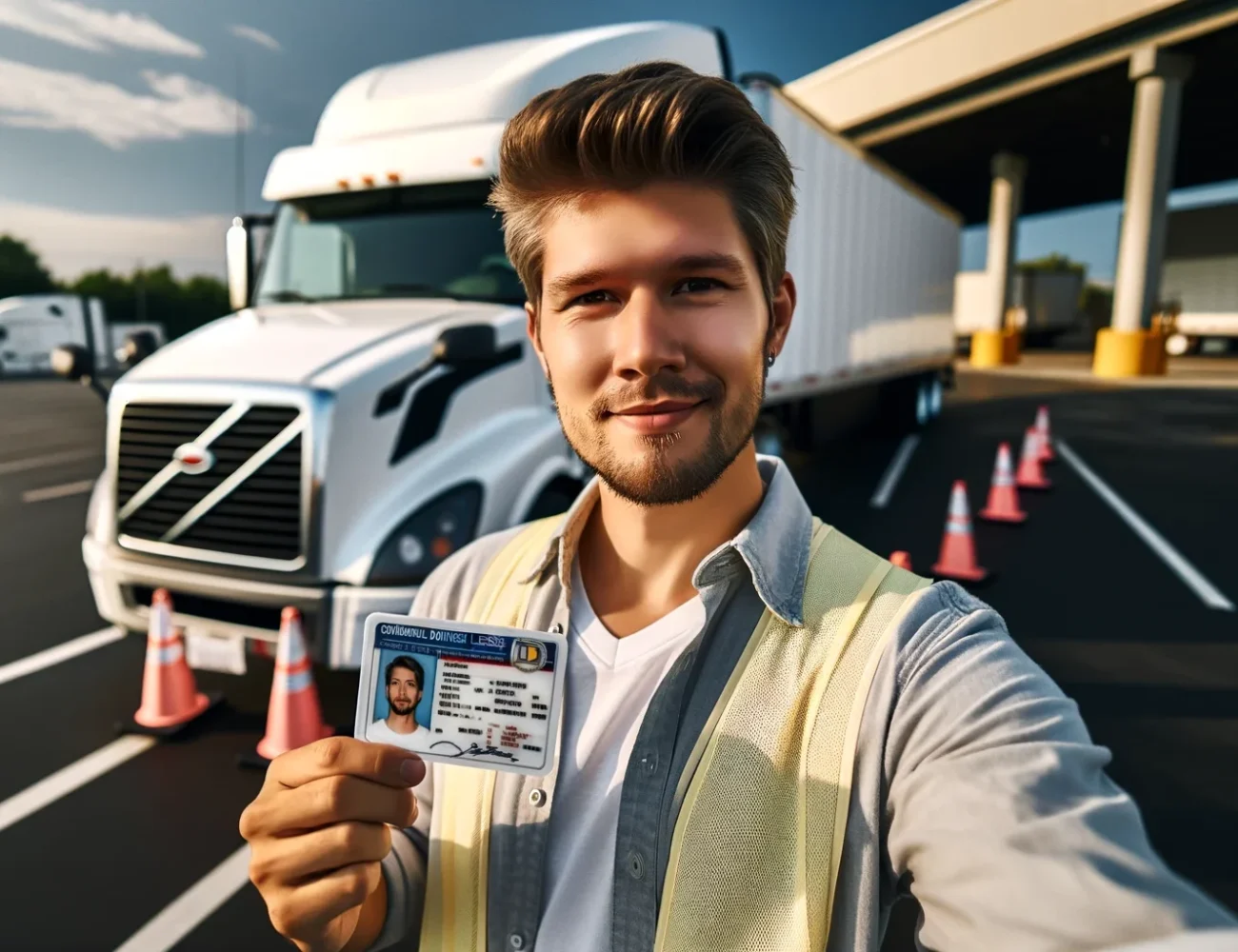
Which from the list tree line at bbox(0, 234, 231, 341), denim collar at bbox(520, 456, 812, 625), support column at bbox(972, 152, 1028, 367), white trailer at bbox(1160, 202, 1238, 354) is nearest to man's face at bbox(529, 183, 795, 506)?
denim collar at bbox(520, 456, 812, 625)

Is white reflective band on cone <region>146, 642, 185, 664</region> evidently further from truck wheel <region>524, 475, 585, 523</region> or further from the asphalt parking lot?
truck wheel <region>524, 475, 585, 523</region>

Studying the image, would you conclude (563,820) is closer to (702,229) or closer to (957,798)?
(957,798)

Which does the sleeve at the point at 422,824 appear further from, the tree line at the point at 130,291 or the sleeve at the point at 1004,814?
the tree line at the point at 130,291

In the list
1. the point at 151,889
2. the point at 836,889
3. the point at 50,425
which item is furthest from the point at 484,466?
the point at 50,425

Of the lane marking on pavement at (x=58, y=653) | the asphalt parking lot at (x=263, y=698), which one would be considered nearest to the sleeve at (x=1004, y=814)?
the asphalt parking lot at (x=263, y=698)

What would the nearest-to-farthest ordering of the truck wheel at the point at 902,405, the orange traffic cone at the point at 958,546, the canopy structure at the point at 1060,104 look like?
the orange traffic cone at the point at 958,546 < the truck wheel at the point at 902,405 < the canopy structure at the point at 1060,104

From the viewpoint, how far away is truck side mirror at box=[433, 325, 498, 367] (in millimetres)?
3900

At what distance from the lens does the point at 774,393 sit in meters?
7.69

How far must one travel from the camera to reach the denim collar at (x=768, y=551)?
4.55ft

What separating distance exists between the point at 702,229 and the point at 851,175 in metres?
8.90

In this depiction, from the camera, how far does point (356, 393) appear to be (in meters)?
3.66

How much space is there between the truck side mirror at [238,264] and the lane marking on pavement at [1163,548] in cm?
688

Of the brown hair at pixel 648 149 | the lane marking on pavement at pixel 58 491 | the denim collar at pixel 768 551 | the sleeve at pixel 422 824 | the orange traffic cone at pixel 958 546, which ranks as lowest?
the lane marking on pavement at pixel 58 491

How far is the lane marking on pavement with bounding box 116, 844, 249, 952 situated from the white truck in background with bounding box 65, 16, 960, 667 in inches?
34.1
